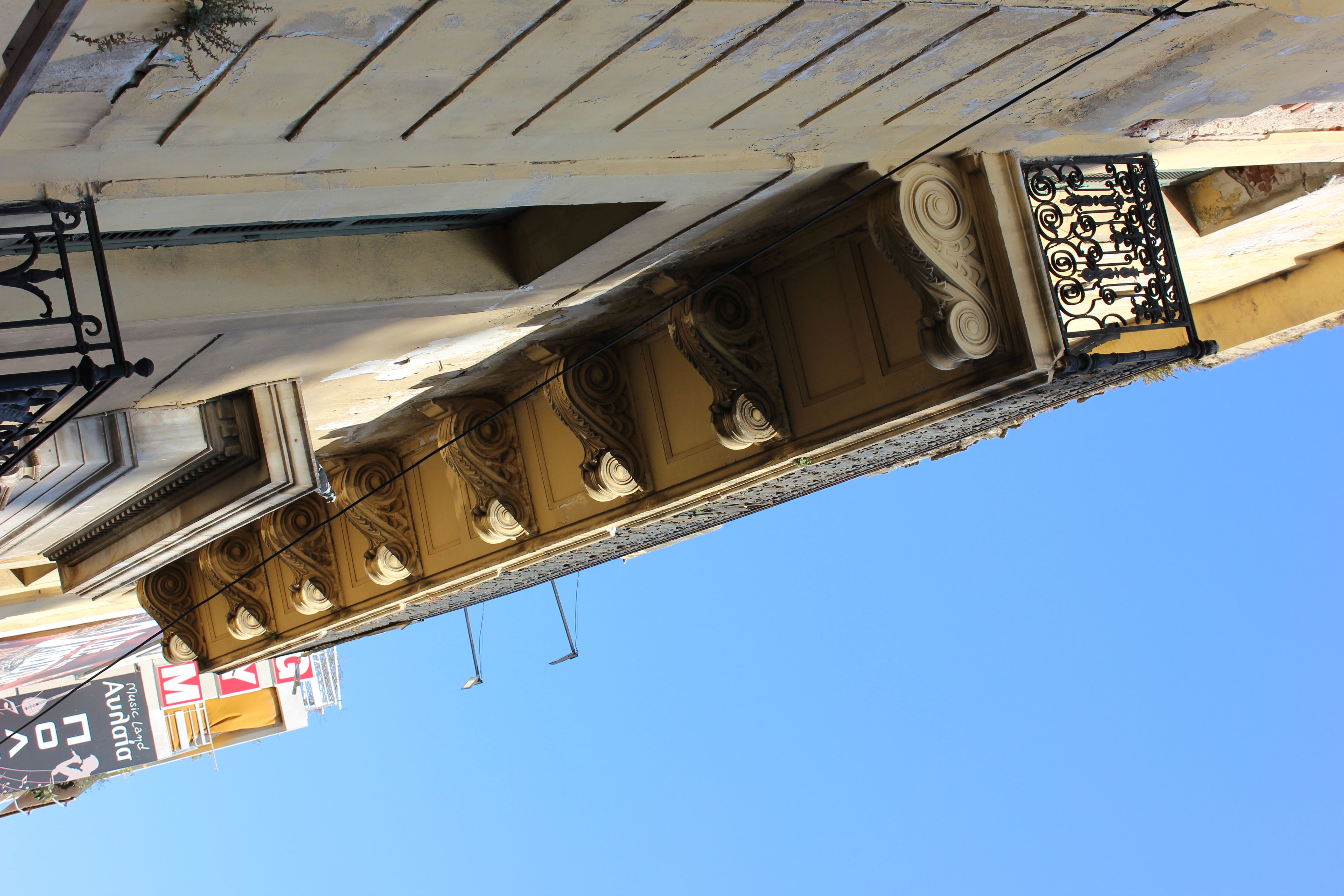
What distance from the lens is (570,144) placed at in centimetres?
413

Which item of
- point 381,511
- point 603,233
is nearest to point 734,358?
point 603,233

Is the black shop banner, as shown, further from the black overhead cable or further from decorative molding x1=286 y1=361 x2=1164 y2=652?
the black overhead cable

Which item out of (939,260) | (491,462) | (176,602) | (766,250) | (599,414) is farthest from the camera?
(176,602)

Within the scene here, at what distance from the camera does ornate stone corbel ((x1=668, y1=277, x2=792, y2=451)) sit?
5.73 metres

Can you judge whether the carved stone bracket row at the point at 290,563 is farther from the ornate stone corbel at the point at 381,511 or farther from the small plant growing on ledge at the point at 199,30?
the small plant growing on ledge at the point at 199,30

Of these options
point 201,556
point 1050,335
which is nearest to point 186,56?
A: point 1050,335

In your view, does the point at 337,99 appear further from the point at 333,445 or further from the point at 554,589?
the point at 554,589

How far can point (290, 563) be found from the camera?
9.61 meters

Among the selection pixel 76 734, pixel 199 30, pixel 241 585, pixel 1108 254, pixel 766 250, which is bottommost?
pixel 76 734

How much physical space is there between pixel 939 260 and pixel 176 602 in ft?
28.2

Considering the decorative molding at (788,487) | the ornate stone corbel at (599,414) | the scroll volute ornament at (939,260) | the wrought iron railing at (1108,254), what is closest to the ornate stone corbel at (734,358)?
the decorative molding at (788,487)

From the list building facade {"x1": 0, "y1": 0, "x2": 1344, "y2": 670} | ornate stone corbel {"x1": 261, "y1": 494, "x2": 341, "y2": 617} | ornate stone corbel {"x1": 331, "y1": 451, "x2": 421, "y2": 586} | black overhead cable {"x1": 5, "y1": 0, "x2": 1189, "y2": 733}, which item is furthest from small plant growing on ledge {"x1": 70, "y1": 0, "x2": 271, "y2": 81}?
ornate stone corbel {"x1": 261, "y1": 494, "x2": 341, "y2": 617}

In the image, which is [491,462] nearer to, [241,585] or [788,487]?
[788,487]

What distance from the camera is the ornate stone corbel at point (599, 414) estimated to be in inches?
260
